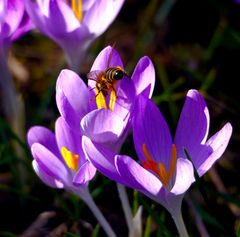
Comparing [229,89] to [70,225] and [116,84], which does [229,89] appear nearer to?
[70,225]

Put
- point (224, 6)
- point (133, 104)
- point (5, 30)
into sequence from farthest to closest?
point (224, 6)
point (5, 30)
point (133, 104)

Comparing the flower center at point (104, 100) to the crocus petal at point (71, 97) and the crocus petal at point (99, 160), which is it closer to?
the crocus petal at point (71, 97)

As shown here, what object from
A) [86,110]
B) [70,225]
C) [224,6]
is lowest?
[70,225]

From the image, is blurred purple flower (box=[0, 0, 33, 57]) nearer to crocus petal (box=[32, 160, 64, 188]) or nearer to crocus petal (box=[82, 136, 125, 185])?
crocus petal (box=[32, 160, 64, 188])

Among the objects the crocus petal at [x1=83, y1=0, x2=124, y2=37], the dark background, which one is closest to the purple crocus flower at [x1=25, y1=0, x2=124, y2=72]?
the crocus petal at [x1=83, y1=0, x2=124, y2=37]

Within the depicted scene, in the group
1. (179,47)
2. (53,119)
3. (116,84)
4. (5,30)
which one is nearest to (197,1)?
(179,47)

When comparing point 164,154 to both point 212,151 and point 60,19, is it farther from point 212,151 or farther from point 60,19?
point 60,19
